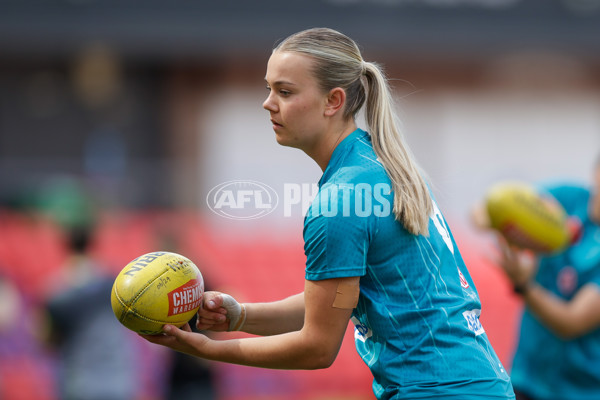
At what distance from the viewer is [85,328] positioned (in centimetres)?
552

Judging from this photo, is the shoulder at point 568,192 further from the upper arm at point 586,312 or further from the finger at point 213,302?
the finger at point 213,302

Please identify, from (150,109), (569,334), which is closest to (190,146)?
(150,109)

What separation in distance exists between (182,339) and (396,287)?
28.5 inches

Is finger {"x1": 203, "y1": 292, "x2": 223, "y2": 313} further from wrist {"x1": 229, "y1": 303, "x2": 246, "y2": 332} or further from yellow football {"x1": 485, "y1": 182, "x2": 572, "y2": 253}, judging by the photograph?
yellow football {"x1": 485, "y1": 182, "x2": 572, "y2": 253}

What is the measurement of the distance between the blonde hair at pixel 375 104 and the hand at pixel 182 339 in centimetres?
75

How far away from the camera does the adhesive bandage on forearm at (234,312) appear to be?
9.27 feet

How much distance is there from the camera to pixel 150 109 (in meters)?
14.3

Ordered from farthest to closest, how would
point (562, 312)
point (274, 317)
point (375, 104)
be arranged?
1. point (562, 312)
2. point (274, 317)
3. point (375, 104)

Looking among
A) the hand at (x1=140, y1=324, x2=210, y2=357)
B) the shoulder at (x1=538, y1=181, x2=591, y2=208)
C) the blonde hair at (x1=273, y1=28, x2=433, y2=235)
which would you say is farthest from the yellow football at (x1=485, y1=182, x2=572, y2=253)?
the hand at (x1=140, y1=324, x2=210, y2=357)

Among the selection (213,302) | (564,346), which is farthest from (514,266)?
(213,302)

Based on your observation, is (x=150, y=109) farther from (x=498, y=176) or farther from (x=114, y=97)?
(x=498, y=176)

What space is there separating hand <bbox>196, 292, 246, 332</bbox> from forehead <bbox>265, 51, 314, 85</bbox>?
2.57 ft

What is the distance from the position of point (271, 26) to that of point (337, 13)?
973mm

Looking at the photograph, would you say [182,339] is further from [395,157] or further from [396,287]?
[395,157]
